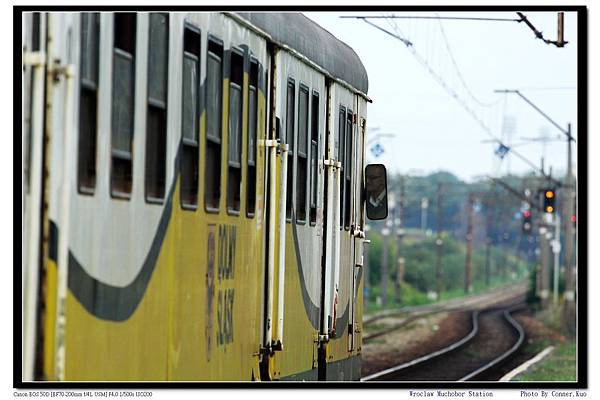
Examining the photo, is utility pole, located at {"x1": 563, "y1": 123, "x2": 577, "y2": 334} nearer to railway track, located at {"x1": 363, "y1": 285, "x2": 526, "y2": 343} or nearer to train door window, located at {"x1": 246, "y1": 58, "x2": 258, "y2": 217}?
railway track, located at {"x1": 363, "y1": 285, "x2": 526, "y2": 343}

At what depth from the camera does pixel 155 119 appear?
7.76 metres

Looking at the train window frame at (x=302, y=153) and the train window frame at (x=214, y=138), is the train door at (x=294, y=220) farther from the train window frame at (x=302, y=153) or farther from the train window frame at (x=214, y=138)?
the train window frame at (x=214, y=138)

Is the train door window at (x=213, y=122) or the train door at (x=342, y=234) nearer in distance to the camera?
the train door window at (x=213, y=122)

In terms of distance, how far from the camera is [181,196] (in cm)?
814

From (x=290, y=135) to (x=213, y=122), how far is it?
2.19m

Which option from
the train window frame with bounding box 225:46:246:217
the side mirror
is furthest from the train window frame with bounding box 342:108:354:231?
the train window frame with bounding box 225:46:246:217

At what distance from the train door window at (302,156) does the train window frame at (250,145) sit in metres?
1.31

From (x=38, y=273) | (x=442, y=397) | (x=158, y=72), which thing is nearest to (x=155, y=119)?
(x=158, y=72)

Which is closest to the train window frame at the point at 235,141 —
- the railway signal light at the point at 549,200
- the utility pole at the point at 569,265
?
the railway signal light at the point at 549,200

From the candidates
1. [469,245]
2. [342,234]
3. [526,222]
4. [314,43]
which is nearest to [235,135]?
[314,43]

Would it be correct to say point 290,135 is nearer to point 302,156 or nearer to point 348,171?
point 302,156

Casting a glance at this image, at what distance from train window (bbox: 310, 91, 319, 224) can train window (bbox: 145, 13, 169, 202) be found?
3982 millimetres

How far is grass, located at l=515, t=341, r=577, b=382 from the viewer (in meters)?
22.5

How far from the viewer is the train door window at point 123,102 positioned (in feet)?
23.4
